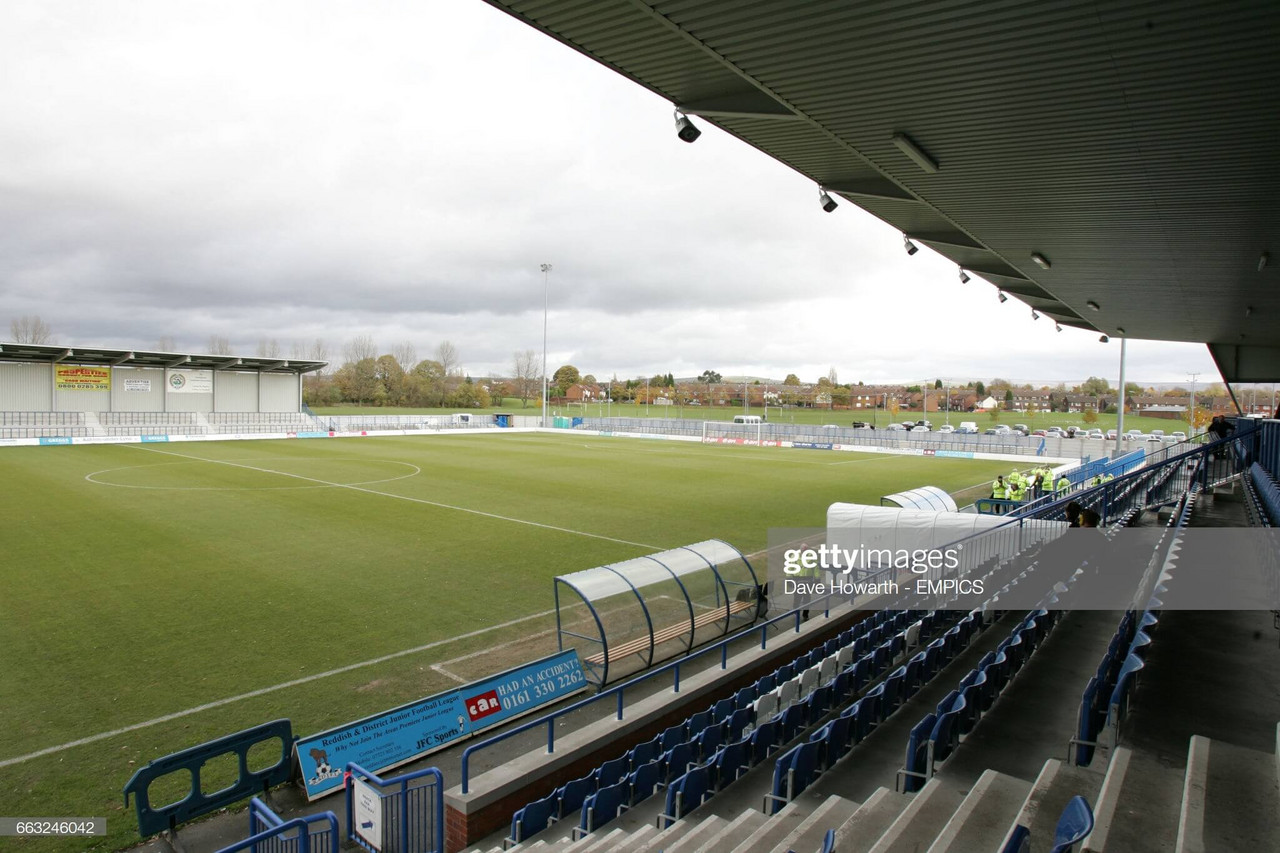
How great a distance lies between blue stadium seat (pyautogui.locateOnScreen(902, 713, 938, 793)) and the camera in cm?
639

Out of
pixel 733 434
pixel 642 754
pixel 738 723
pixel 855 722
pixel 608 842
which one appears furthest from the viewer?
pixel 733 434

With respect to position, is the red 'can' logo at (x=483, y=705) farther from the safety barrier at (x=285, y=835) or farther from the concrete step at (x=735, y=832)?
the concrete step at (x=735, y=832)

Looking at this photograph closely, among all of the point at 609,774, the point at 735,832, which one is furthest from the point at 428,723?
the point at 735,832

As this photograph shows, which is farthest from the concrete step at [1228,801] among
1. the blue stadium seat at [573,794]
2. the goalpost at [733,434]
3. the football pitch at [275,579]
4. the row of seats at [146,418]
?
the row of seats at [146,418]

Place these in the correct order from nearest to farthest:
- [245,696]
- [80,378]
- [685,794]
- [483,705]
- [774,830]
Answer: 1. [774,830]
2. [685,794]
3. [483,705]
4. [245,696]
5. [80,378]

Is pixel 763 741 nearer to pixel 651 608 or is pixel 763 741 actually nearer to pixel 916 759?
pixel 916 759

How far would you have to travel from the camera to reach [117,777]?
796cm

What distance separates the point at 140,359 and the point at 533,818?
189 ft

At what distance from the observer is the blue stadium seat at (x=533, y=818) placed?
Answer: 267 inches

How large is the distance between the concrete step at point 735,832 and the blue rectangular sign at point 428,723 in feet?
12.5

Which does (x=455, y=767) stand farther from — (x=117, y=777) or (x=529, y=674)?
(x=117, y=777)

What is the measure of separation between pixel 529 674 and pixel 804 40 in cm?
798

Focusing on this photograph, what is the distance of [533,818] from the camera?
22.6ft

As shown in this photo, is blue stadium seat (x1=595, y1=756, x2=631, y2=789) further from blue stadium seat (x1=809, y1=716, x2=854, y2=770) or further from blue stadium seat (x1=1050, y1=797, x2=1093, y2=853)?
blue stadium seat (x1=1050, y1=797, x2=1093, y2=853)
